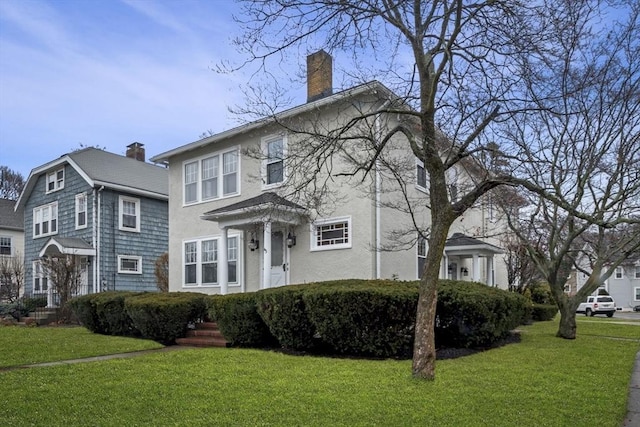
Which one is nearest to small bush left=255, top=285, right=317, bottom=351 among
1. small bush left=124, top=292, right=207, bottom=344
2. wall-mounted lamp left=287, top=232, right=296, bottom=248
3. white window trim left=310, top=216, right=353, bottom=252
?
small bush left=124, top=292, right=207, bottom=344

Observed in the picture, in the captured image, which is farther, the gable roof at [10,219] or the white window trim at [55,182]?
the gable roof at [10,219]

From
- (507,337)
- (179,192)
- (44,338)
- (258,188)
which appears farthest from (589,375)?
(179,192)

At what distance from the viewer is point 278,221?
13.4 meters

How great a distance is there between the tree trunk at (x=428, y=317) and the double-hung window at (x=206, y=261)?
31.2ft

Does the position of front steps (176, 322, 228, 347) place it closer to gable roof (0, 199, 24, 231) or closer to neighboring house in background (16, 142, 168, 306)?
neighboring house in background (16, 142, 168, 306)

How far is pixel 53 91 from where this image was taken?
48.3 feet

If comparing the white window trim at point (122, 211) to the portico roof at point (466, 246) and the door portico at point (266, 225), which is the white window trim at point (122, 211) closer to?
the door portico at point (266, 225)

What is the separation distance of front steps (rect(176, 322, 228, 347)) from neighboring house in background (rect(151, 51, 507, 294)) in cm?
191

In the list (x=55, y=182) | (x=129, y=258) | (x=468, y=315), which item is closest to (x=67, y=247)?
(x=129, y=258)

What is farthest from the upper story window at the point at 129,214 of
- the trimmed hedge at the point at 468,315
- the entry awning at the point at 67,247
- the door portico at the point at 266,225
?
the trimmed hedge at the point at 468,315

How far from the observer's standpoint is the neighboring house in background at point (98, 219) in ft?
69.8

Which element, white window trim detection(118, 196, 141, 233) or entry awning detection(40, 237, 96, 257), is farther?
white window trim detection(118, 196, 141, 233)

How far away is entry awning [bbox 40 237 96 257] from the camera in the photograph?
20234 mm

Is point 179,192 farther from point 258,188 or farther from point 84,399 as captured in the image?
point 84,399
